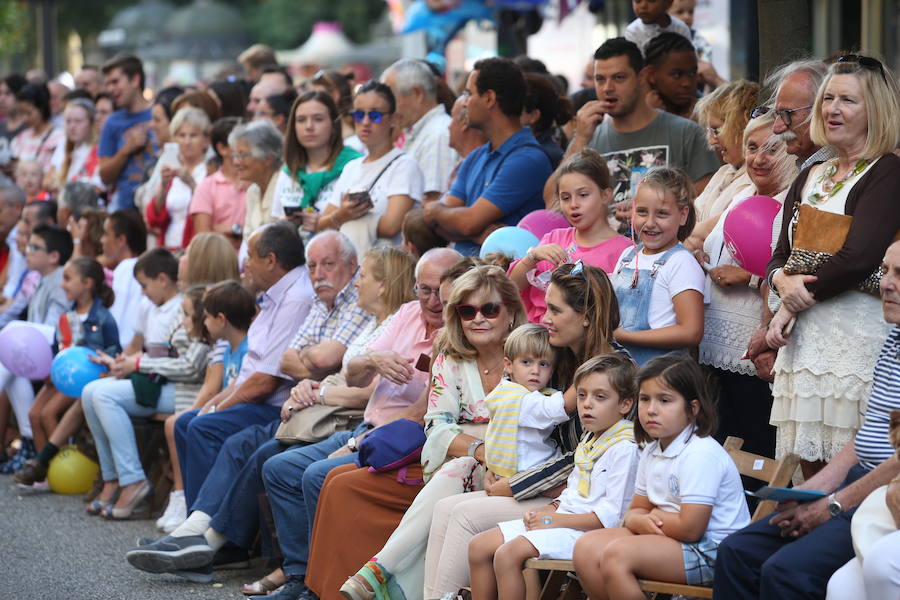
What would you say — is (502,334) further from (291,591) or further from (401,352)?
(291,591)

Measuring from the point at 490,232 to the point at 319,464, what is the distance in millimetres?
1603

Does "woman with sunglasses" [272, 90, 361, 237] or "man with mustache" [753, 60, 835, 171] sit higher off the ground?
"man with mustache" [753, 60, 835, 171]

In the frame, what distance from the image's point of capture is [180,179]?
9.91 m

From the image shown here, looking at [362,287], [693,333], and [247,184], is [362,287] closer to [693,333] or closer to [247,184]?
[693,333]

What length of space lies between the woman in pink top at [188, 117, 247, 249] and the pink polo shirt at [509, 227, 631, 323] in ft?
12.1

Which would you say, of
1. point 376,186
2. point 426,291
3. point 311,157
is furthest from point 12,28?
point 426,291

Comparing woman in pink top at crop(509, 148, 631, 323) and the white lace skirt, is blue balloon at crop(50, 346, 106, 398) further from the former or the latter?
the white lace skirt

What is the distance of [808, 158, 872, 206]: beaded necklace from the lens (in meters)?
4.52

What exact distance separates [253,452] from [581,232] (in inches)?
87.2

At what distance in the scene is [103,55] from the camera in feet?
144

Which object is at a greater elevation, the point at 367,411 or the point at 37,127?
the point at 37,127

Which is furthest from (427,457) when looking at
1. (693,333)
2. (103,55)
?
(103,55)

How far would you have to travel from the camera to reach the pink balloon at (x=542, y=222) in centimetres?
655

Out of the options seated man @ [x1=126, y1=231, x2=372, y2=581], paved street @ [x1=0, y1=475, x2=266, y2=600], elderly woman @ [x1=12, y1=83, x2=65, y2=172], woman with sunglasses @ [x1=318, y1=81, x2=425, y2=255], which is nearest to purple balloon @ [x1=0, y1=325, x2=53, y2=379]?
paved street @ [x1=0, y1=475, x2=266, y2=600]
